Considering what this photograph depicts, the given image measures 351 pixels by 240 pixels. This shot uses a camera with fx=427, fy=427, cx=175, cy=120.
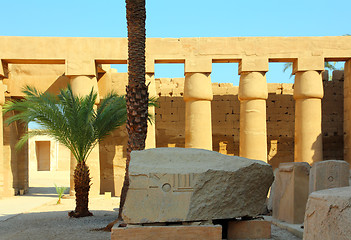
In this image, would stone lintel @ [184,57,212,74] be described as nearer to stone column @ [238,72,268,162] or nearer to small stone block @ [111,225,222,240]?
stone column @ [238,72,268,162]

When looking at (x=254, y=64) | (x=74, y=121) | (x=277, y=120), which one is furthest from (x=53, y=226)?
(x=277, y=120)

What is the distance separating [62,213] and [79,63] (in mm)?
5249

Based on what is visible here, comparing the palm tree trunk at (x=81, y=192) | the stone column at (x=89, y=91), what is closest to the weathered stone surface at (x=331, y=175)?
the palm tree trunk at (x=81, y=192)

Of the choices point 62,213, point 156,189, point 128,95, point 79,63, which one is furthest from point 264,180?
point 79,63

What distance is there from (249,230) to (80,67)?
913cm

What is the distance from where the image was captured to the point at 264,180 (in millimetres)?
6566

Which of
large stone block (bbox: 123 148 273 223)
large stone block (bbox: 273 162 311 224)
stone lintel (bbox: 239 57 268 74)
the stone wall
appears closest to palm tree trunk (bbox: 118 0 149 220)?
large stone block (bbox: 123 148 273 223)

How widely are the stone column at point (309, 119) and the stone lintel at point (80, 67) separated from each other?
670 centimetres

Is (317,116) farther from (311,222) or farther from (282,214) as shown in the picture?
(311,222)

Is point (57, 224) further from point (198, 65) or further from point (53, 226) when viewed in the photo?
point (198, 65)

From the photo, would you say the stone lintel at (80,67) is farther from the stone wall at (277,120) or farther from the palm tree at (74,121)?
the palm tree at (74,121)

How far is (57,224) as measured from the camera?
352 inches

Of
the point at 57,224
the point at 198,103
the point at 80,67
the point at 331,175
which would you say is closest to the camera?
the point at 331,175

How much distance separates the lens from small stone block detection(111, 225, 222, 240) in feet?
18.9
